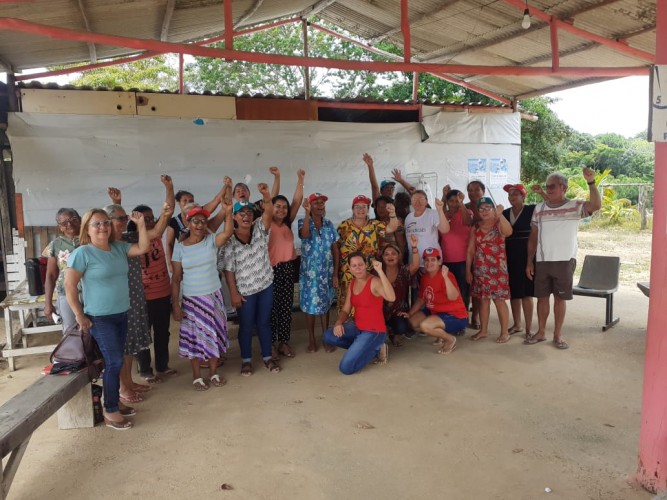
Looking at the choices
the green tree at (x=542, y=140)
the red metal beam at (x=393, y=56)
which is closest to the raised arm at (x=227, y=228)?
the red metal beam at (x=393, y=56)

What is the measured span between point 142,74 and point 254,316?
1374cm

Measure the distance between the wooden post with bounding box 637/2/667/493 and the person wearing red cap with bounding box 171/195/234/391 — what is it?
264 cm

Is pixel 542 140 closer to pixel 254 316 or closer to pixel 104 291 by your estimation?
pixel 254 316

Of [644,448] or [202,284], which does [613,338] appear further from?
[202,284]

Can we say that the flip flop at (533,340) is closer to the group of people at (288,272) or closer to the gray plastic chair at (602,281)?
the group of people at (288,272)

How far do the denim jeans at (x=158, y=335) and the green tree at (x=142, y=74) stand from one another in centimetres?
1228

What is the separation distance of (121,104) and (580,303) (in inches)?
233

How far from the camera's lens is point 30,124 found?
213 inches

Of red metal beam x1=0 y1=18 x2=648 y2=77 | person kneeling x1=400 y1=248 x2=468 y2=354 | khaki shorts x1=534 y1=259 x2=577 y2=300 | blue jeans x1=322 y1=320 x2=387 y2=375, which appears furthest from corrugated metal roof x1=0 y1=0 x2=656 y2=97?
blue jeans x1=322 y1=320 x2=387 y2=375

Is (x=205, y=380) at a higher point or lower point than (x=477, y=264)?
lower

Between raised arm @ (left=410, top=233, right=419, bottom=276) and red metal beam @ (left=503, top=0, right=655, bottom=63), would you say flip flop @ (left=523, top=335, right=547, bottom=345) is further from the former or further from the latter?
red metal beam @ (left=503, top=0, right=655, bottom=63)

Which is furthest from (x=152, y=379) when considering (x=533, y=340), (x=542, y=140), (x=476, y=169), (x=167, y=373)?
(x=542, y=140)

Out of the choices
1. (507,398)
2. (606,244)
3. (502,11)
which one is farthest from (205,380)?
(606,244)

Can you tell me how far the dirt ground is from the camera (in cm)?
257
